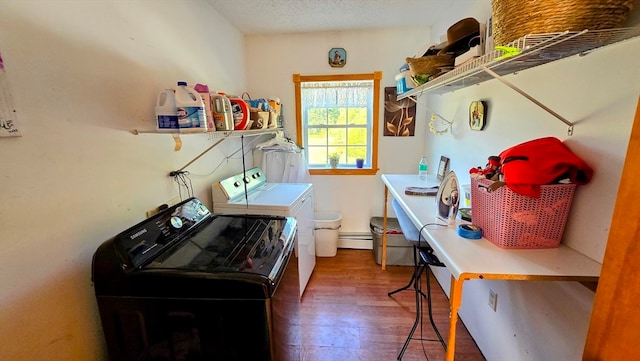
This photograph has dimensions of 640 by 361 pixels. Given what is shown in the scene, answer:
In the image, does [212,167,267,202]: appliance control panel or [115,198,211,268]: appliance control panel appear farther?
[212,167,267,202]: appliance control panel

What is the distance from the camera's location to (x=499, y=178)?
113cm

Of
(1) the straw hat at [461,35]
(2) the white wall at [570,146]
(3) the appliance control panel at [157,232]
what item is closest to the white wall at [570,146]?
(2) the white wall at [570,146]

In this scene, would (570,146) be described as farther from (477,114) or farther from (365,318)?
(365,318)

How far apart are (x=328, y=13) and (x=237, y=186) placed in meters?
1.69

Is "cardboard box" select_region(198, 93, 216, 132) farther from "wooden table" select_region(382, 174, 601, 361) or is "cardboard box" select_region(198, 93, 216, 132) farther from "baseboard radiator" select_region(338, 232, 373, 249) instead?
"baseboard radiator" select_region(338, 232, 373, 249)

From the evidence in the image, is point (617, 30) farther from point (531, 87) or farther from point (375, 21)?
point (375, 21)

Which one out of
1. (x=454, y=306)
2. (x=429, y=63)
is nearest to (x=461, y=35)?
(x=429, y=63)

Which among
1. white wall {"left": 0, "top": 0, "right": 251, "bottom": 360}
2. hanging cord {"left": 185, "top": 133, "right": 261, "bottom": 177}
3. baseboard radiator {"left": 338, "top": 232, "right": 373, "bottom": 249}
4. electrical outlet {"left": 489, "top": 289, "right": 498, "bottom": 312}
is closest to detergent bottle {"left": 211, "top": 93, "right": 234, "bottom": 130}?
white wall {"left": 0, "top": 0, "right": 251, "bottom": 360}

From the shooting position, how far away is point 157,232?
50.8 inches

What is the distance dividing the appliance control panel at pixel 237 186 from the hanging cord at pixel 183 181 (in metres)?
0.25

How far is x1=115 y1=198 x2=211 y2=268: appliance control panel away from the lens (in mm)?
1104

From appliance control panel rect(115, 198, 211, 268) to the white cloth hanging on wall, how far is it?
1.51m

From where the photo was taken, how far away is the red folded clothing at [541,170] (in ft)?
3.29

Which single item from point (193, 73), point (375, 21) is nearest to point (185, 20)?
point (193, 73)
